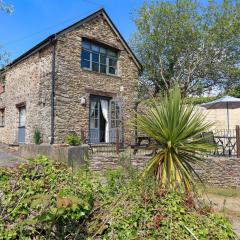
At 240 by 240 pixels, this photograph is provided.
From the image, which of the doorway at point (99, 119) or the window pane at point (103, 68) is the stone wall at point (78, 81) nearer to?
the window pane at point (103, 68)

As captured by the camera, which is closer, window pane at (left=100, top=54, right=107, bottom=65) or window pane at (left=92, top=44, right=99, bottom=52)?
window pane at (left=92, top=44, right=99, bottom=52)

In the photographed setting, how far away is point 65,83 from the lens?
13531 mm

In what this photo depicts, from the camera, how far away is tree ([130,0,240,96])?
18625mm

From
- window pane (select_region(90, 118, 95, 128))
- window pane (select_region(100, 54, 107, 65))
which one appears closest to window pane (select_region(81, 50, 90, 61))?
window pane (select_region(100, 54, 107, 65))

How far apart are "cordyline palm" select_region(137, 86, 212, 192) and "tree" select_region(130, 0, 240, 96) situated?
1353 cm

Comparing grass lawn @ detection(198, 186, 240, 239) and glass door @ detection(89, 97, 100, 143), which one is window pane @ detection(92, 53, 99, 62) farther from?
grass lawn @ detection(198, 186, 240, 239)

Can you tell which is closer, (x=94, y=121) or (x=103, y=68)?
(x=94, y=121)

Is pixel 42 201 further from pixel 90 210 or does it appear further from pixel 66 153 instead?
pixel 66 153

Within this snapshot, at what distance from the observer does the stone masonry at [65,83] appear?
13320 mm

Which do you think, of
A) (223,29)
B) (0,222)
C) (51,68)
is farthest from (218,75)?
(0,222)

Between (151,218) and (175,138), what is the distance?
153cm

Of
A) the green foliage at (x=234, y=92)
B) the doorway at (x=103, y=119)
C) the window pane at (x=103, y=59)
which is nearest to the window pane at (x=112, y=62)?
the window pane at (x=103, y=59)

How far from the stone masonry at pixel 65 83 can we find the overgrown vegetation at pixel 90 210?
9.37 meters

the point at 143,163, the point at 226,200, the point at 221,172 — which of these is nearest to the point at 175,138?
the point at 226,200
